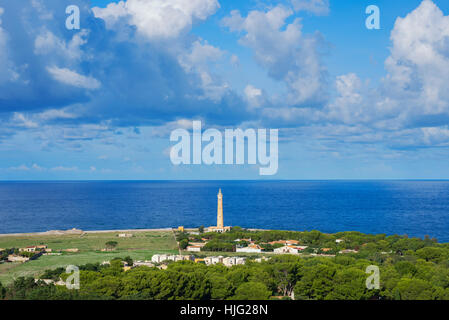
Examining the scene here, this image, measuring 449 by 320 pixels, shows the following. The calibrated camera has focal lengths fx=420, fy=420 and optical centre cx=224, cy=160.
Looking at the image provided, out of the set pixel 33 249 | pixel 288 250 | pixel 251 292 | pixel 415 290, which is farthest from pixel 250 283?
pixel 33 249

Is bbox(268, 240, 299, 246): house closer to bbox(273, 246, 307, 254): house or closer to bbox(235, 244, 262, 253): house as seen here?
bbox(235, 244, 262, 253): house

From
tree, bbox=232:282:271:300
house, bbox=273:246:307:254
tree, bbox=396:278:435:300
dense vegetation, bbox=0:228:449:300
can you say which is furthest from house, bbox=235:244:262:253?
tree, bbox=396:278:435:300

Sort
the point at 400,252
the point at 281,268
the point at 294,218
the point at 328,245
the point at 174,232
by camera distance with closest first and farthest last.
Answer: the point at 281,268, the point at 400,252, the point at 328,245, the point at 174,232, the point at 294,218

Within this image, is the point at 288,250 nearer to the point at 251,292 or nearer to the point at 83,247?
the point at 251,292
